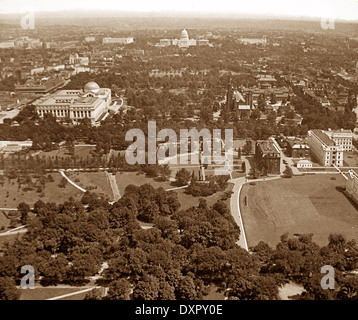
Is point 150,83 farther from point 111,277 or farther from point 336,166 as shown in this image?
point 111,277

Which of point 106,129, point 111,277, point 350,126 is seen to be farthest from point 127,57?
point 111,277

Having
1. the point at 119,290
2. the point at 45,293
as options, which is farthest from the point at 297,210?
the point at 45,293

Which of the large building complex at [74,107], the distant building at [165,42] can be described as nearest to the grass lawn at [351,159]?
the large building complex at [74,107]

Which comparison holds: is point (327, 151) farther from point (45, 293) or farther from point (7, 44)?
point (7, 44)

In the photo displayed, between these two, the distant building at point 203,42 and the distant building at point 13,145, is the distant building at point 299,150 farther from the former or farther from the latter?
the distant building at point 203,42

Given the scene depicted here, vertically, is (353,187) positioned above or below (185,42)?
below

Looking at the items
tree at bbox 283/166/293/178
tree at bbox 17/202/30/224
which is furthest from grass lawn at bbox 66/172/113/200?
tree at bbox 283/166/293/178

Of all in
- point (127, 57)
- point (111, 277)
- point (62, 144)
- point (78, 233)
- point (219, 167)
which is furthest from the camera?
point (127, 57)
